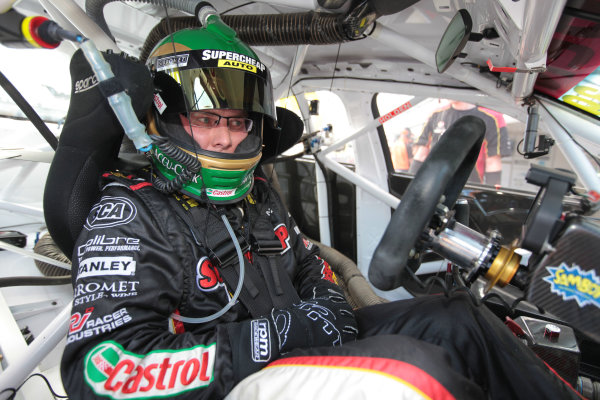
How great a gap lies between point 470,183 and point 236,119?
193cm

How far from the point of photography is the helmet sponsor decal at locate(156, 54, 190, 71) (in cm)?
117

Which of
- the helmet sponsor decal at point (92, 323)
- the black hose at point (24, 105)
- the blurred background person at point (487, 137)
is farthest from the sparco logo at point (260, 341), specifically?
the blurred background person at point (487, 137)

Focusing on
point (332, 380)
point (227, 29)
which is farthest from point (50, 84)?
point (332, 380)

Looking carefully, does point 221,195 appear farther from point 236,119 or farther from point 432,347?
point 432,347

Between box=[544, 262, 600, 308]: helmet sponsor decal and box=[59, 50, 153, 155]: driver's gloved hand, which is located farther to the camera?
box=[59, 50, 153, 155]: driver's gloved hand

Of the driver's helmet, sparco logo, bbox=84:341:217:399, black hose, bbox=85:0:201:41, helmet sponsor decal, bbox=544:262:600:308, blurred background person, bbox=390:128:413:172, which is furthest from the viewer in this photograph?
blurred background person, bbox=390:128:413:172

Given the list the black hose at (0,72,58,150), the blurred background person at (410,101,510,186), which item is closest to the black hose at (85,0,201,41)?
the black hose at (0,72,58,150)

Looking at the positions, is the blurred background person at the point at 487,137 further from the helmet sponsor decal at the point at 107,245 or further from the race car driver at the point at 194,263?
the helmet sponsor decal at the point at 107,245

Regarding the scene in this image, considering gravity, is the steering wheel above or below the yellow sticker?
below

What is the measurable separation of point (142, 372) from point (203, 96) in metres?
0.86

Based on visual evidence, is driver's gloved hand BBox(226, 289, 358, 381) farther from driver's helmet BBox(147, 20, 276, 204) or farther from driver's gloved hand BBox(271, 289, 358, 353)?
driver's helmet BBox(147, 20, 276, 204)

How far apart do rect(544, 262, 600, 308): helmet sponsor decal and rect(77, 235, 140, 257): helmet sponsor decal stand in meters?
0.99

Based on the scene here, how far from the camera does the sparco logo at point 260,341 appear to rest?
944 mm

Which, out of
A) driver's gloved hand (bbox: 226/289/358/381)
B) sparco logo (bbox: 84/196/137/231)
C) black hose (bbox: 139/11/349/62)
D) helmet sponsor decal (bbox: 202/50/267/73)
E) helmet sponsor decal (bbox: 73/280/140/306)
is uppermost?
black hose (bbox: 139/11/349/62)
